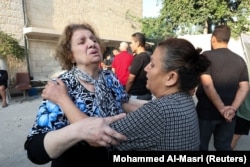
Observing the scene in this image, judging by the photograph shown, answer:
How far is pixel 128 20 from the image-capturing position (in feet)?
58.1

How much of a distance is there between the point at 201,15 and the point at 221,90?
11042mm

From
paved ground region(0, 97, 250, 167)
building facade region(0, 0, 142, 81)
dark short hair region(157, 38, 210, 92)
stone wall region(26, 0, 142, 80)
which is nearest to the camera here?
dark short hair region(157, 38, 210, 92)

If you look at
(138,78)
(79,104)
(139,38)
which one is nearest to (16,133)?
(138,78)

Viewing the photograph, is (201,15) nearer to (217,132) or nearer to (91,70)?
(217,132)

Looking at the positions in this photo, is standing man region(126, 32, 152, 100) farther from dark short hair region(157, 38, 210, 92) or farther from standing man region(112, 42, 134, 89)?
dark short hair region(157, 38, 210, 92)

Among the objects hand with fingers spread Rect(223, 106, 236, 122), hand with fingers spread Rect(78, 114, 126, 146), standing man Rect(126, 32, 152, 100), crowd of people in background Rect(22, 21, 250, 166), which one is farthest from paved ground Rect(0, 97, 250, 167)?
hand with fingers spread Rect(78, 114, 126, 146)

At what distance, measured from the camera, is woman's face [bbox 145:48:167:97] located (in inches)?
56.2

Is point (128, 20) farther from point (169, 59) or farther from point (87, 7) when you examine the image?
point (169, 59)

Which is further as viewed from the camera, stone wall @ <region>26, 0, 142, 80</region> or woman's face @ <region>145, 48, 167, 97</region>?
stone wall @ <region>26, 0, 142, 80</region>

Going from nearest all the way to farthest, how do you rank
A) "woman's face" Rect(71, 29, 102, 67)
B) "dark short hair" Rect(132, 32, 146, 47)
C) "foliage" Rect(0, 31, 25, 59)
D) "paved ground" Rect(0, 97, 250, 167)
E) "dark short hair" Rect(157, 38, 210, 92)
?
"dark short hair" Rect(157, 38, 210, 92) → "woman's face" Rect(71, 29, 102, 67) → "paved ground" Rect(0, 97, 250, 167) → "dark short hair" Rect(132, 32, 146, 47) → "foliage" Rect(0, 31, 25, 59)

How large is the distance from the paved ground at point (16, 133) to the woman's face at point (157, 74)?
9.24 feet

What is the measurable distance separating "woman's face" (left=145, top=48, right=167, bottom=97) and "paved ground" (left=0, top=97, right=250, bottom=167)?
2817mm

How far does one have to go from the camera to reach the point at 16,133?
17.9 ft

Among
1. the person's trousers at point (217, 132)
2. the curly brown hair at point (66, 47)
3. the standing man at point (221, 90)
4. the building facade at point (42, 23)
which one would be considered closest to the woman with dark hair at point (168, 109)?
the curly brown hair at point (66, 47)
